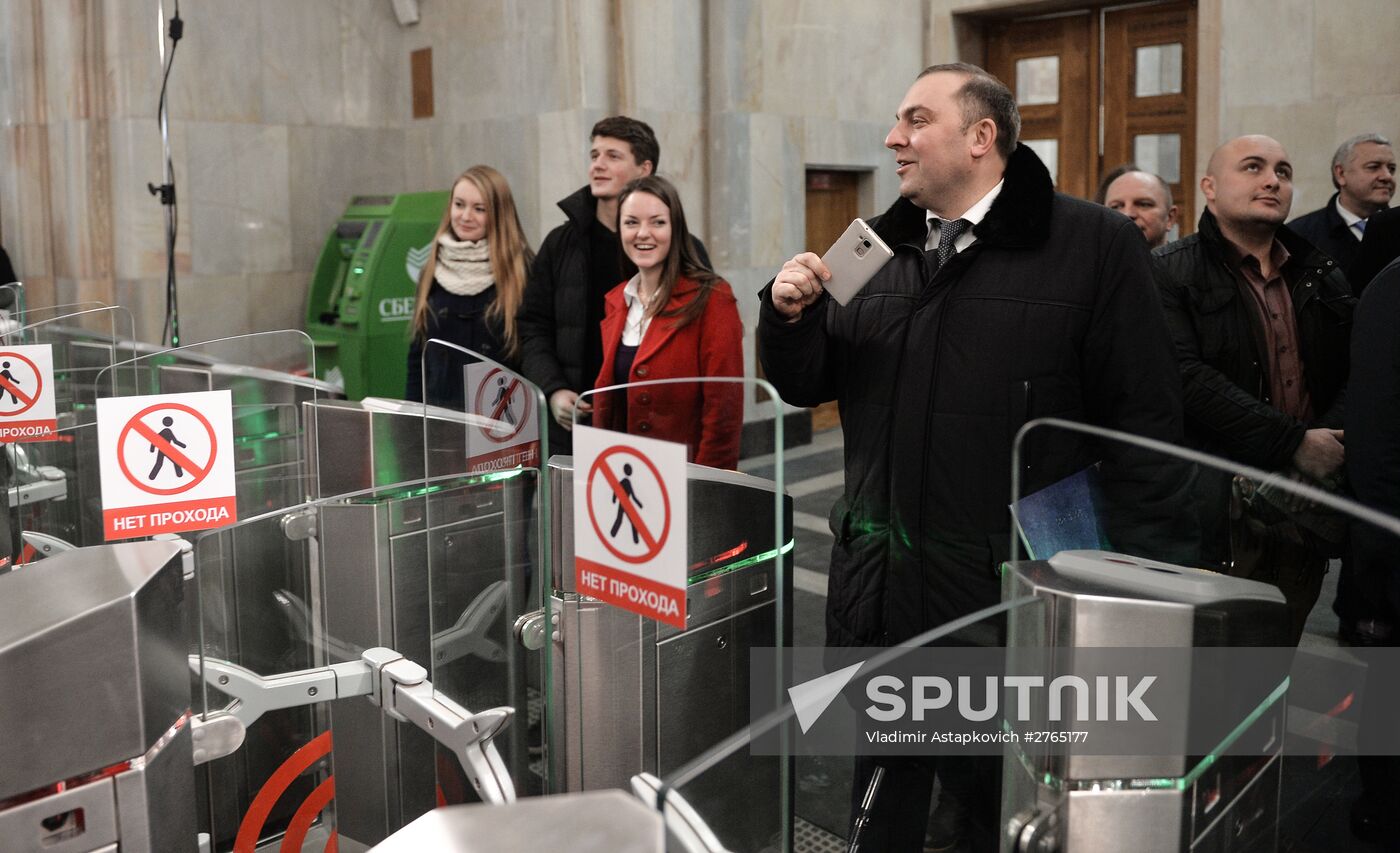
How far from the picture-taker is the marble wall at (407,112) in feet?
19.0

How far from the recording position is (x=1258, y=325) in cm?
274

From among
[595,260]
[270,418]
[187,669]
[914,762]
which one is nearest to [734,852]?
[914,762]

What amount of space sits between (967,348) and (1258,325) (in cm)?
115

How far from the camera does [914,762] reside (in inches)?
47.7

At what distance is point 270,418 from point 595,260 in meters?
1.16

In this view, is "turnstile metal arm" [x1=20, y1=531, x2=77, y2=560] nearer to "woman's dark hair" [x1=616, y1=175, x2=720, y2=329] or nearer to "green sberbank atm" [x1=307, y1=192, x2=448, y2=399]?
"woman's dark hair" [x1=616, y1=175, x2=720, y2=329]

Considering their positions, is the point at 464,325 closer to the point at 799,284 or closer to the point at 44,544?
the point at 44,544

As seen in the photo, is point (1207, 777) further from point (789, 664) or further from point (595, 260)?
point (595, 260)

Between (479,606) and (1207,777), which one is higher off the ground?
(1207,777)

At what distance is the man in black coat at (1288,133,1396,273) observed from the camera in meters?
4.37

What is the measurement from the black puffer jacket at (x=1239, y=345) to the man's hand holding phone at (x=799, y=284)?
3.34 ft

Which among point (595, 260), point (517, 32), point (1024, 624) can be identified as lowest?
point (1024, 624)

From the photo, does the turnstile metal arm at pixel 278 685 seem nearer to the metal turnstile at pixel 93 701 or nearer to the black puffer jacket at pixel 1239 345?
the metal turnstile at pixel 93 701

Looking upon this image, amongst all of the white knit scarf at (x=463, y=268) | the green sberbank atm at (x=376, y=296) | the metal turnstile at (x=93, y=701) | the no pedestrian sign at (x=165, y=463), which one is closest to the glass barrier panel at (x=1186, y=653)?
the metal turnstile at (x=93, y=701)
